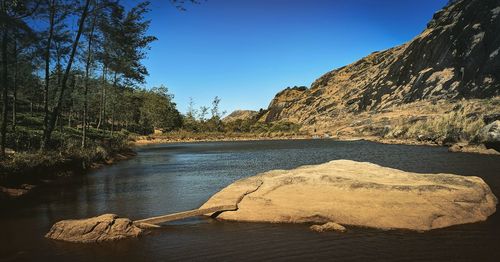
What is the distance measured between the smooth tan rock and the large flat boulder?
318 centimetres

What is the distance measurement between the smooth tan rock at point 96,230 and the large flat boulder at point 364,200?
10.4 ft

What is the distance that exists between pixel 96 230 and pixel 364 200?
330 inches

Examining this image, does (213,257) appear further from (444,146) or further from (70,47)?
(444,146)

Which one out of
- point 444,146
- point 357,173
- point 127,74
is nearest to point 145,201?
point 357,173

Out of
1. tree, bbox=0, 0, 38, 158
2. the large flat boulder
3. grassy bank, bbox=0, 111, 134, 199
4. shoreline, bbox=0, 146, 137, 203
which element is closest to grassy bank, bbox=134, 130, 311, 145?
grassy bank, bbox=0, 111, 134, 199

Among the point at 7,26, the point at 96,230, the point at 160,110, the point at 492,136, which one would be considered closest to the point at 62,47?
the point at 7,26

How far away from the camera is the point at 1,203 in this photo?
53.7 ft

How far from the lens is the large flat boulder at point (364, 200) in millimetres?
11875

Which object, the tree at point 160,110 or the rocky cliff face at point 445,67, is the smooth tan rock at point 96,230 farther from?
the tree at point 160,110

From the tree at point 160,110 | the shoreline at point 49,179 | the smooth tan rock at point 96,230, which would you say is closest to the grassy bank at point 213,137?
the tree at point 160,110

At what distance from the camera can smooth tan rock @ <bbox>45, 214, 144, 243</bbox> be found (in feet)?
35.9

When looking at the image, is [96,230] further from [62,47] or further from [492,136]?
[492,136]

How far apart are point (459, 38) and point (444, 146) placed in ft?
142

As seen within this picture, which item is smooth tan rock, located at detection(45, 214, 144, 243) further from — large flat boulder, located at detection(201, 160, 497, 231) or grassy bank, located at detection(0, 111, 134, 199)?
grassy bank, located at detection(0, 111, 134, 199)
